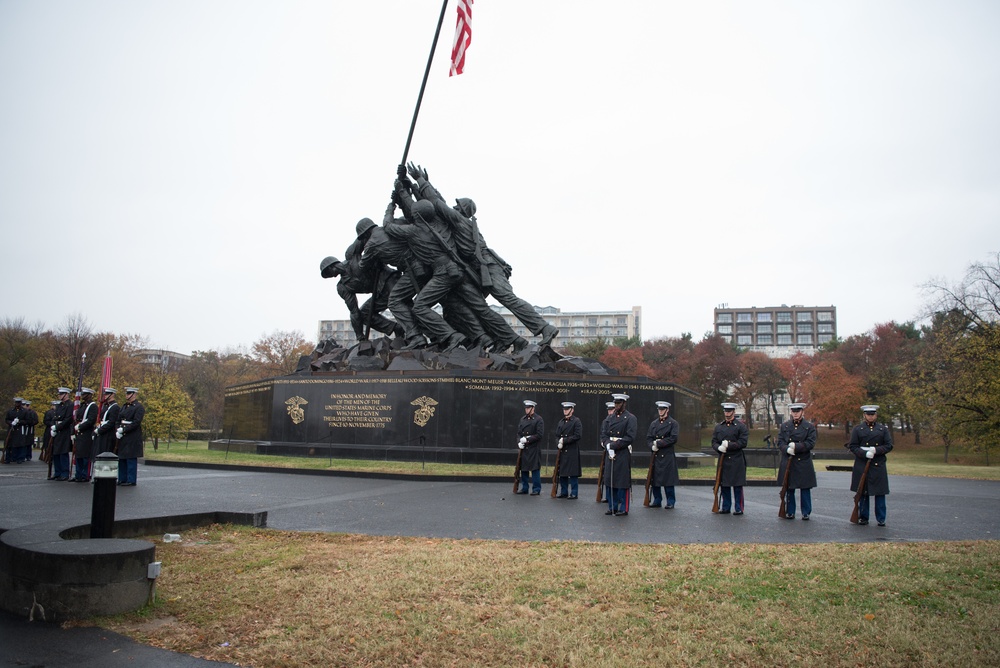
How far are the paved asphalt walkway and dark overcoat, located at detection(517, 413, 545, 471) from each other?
61cm

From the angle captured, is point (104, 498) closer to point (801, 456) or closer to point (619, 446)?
point (619, 446)

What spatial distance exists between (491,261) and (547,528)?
1452cm

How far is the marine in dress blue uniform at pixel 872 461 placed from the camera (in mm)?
10023

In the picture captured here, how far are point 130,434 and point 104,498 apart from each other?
782 centimetres

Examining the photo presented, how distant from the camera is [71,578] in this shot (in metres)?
4.79

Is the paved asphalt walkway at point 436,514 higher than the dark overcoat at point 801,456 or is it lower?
lower

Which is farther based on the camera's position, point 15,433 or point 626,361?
point 626,361

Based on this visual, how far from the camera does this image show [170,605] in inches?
202

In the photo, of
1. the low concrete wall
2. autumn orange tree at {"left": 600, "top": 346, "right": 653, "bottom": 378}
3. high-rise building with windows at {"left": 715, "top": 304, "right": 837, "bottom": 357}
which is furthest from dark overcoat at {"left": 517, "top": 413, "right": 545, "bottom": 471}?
high-rise building with windows at {"left": 715, "top": 304, "right": 837, "bottom": 357}

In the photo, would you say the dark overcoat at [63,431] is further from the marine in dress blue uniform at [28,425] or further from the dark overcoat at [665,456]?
the dark overcoat at [665,456]

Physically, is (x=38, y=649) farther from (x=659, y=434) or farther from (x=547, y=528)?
(x=659, y=434)

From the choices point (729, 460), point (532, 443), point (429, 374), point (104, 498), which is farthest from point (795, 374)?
point (104, 498)

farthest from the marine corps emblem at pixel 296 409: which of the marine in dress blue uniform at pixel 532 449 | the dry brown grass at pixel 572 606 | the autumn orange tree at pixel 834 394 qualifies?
the autumn orange tree at pixel 834 394

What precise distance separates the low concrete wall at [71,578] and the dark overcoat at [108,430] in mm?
8592
